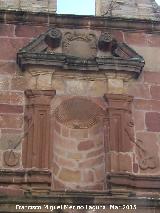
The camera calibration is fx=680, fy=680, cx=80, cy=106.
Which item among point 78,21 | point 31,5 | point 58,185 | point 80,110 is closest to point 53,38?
point 78,21

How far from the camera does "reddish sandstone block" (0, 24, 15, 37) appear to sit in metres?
9.83

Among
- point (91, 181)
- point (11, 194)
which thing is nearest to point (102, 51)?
point (91, 181)

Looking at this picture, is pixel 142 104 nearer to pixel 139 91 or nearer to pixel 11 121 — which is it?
pixel 139 91

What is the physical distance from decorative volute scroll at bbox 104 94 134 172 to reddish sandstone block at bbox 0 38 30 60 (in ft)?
4.73

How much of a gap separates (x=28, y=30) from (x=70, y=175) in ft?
7.51

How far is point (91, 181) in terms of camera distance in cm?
898

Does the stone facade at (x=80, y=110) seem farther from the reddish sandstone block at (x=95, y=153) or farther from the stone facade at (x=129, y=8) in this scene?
the stone facade at (x=129, y=8)

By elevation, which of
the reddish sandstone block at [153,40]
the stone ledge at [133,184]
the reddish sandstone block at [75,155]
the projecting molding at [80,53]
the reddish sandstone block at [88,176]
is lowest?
the stone ledge at [133,184]

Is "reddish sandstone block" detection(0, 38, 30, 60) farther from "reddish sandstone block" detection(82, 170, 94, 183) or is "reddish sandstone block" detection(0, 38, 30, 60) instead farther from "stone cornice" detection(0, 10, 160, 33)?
"reddish sandstone block" detection(82, 170, 94, 183)

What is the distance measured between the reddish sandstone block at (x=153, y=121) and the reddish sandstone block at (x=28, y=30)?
1991 millimetres

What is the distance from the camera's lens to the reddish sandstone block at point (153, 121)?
929 centimetres

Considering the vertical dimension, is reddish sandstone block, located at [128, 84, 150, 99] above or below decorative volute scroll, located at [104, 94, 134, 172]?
above

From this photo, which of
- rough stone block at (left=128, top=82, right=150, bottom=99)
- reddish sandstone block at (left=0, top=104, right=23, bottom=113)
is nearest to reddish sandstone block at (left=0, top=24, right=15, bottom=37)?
reddish sandstone block at (left=0, top=104, right=23, bottom=113)

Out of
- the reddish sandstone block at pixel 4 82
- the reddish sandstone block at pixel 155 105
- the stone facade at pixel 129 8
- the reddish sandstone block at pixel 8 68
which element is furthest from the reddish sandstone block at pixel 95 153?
the stone facade at pixel 129 8
